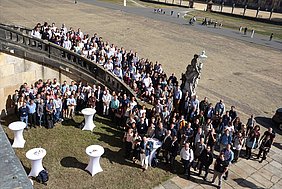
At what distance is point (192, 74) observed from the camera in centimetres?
1352

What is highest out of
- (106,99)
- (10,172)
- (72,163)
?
(10,172)

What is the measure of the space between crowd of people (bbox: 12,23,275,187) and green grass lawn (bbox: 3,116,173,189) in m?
0.46

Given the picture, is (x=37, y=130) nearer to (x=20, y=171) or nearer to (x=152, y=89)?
(x=152, y=89)

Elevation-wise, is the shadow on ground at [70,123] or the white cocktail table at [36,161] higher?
the white cocktail table at [36,161]

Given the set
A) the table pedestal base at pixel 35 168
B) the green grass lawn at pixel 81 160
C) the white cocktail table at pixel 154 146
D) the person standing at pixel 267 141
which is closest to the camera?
the table pedestal base at pixel 35 168

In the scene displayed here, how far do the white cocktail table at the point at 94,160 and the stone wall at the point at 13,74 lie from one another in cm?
567

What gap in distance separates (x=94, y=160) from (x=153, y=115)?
338 cm

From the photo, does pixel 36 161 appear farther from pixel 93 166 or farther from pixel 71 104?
pixel 71 104

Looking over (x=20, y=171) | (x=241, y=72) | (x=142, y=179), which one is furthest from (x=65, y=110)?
(x=241, y=72)

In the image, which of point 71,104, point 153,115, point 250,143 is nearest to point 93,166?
point 153,115

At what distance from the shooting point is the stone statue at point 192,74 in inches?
513

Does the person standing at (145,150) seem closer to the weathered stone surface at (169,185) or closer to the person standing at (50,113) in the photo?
the weathered stone surface at (169,185)

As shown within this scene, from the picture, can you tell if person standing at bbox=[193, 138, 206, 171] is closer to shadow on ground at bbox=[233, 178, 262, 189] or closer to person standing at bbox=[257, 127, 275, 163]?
shadow on ground at bbox=[233, 178, 262, 189]

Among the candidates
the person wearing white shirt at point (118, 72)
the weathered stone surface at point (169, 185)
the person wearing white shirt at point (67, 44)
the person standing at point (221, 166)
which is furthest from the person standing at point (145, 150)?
the person wearing white shirt at point (67, 44)
